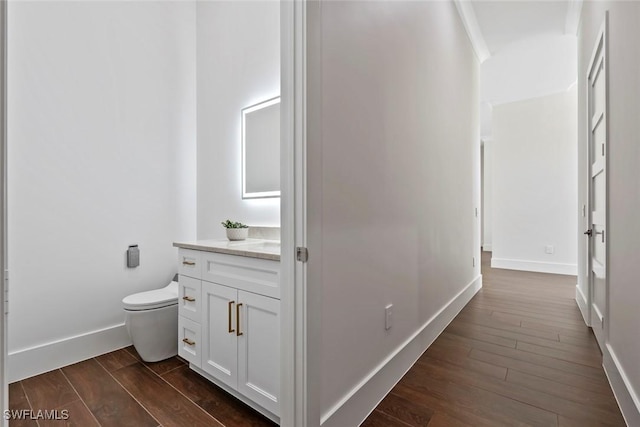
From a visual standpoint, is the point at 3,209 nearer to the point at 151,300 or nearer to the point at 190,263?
the point at 190,263

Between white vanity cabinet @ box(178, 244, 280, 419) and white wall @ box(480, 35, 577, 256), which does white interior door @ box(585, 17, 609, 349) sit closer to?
white wall @ box(480, 35, 577, 256)

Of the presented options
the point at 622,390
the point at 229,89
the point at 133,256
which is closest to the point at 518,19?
the point at 229,89

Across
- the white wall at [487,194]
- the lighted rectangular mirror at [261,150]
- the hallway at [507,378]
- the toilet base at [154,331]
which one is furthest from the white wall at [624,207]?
the white wall at [487,194]

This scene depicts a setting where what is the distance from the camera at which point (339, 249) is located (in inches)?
52.8

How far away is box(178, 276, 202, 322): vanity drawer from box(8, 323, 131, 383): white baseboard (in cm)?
76

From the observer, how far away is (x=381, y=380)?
1610 mm

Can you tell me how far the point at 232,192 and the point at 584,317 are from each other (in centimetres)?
322

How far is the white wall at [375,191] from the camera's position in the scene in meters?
1.27

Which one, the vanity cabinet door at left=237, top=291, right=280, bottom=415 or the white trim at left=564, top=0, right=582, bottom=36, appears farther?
the white trim at left=564, top=0, right=582, bottom=36

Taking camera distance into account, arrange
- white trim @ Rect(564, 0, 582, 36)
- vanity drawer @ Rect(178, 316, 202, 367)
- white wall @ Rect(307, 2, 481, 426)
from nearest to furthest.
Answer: white wall @ Rect(307, 2, 481, 426)
vanity drawer @ Rect(178, 316, 202, 367)
white trim @ Rect(564, 0, 582, 36)

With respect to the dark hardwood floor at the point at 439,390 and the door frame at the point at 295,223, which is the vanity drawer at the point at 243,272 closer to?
the door frame at the point at 295,223

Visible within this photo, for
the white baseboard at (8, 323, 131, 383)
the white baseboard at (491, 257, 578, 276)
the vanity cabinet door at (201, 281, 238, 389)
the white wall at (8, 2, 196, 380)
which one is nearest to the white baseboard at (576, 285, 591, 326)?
the white baseboard at (491, 257, 578, 276)

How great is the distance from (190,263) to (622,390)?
2272 millimetres

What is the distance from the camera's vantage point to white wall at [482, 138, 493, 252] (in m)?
7.44
